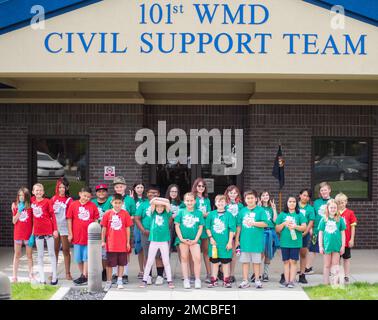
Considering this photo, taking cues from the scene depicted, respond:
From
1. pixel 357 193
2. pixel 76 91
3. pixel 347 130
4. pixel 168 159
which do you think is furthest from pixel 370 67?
pixel 76 91

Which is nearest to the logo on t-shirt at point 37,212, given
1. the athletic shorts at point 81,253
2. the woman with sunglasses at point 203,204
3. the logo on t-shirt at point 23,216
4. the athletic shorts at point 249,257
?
the logo on t-shirt at point 23,216

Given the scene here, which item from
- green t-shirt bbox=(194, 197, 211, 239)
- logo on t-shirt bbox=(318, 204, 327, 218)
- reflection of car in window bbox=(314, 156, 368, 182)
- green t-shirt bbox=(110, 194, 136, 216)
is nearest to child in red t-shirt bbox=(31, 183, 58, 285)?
green t-shirt bbox=(110, 194, 136, 216)

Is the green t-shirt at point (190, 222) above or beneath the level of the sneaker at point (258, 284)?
above

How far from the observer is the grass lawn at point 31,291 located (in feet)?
27.3

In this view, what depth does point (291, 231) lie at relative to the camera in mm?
9164

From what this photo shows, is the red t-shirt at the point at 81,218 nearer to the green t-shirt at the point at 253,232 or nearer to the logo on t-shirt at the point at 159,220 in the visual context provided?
the logo on t-shirt at the point at 159,220

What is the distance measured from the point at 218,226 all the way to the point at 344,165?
511cm

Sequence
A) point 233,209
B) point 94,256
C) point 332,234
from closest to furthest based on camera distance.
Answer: point 94,256 < point 332,234 < point 233,209

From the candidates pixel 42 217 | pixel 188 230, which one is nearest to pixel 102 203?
pixel 42 217

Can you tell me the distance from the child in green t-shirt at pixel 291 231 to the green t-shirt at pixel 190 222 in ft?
3.93

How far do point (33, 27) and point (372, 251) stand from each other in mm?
8041

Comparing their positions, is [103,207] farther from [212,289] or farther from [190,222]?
[212,289]

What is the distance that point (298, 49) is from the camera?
32.7ft

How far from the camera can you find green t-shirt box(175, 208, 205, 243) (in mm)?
9164
